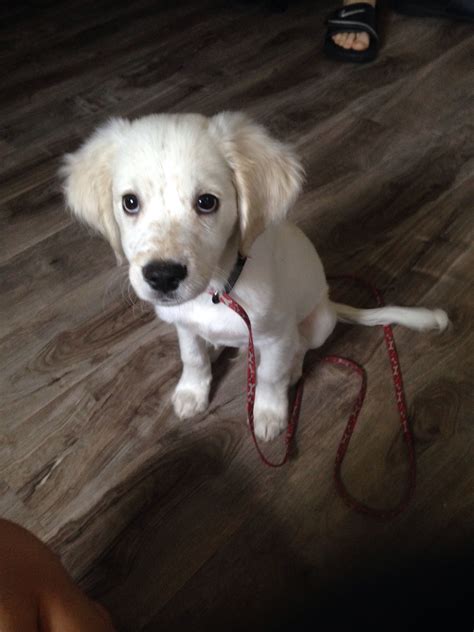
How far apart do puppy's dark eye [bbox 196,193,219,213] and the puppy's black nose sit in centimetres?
11

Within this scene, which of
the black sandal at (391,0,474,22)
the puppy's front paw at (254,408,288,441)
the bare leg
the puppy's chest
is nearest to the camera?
the bare leg

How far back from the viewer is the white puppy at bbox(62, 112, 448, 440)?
32.6 inches

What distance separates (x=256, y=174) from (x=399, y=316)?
582mm

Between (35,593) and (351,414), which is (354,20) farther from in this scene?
(35,593)

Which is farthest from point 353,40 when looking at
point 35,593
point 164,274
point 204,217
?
point 35,593

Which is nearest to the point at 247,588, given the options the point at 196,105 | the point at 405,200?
the point at 405,200

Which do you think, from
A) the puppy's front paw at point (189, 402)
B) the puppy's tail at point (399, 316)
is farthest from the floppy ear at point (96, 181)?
the puppy's tail at point (399, 316)

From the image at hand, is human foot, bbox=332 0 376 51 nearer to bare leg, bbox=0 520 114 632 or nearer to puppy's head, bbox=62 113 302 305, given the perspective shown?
puppy's head, bbox=62 113 302 305

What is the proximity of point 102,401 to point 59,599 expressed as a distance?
767 mm

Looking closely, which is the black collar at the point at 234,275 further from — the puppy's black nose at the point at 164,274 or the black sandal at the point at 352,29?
the black sandal at the point at 352,29

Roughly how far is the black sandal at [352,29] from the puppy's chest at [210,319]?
1.78 meters

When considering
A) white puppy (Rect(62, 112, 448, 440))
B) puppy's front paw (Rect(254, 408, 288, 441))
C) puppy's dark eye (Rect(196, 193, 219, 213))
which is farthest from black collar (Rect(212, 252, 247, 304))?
puppy's front paw (Rect(254, 408, 288, 441))

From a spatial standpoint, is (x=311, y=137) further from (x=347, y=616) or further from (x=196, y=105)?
(x=347, y=616)

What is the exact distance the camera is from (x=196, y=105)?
7.13 ft
